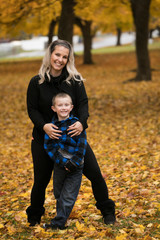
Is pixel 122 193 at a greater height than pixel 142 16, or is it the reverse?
pixel 142 16

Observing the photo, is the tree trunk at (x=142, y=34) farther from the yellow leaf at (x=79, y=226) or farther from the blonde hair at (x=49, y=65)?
the yellow leaf at (x=79, y=226)

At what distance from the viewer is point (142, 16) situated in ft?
50.8

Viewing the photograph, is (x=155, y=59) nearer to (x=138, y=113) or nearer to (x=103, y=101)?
(x=103, y=101)

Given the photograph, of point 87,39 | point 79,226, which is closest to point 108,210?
point 79,226

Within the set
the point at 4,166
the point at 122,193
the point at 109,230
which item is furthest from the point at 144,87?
the point at 109,230

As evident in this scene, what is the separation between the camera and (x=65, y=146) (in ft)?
12.2

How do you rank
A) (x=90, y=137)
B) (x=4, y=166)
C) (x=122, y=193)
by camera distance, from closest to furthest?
(x=122, y=193)
(x=4, y=166)
(x=90, y=137)

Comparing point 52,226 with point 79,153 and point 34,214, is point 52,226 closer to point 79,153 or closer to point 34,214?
point 34,214

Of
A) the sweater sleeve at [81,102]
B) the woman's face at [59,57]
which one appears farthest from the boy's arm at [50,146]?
the woman's face at [59,57]

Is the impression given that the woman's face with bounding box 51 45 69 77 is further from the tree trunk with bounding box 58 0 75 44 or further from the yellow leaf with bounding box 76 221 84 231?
the tree trunk with bounding box 58 0 75 44

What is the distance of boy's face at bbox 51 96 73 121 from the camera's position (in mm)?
3633

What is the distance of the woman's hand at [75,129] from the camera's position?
11.9 feet

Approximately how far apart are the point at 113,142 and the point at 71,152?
4959 mm

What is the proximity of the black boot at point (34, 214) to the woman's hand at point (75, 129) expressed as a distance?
1132mm
